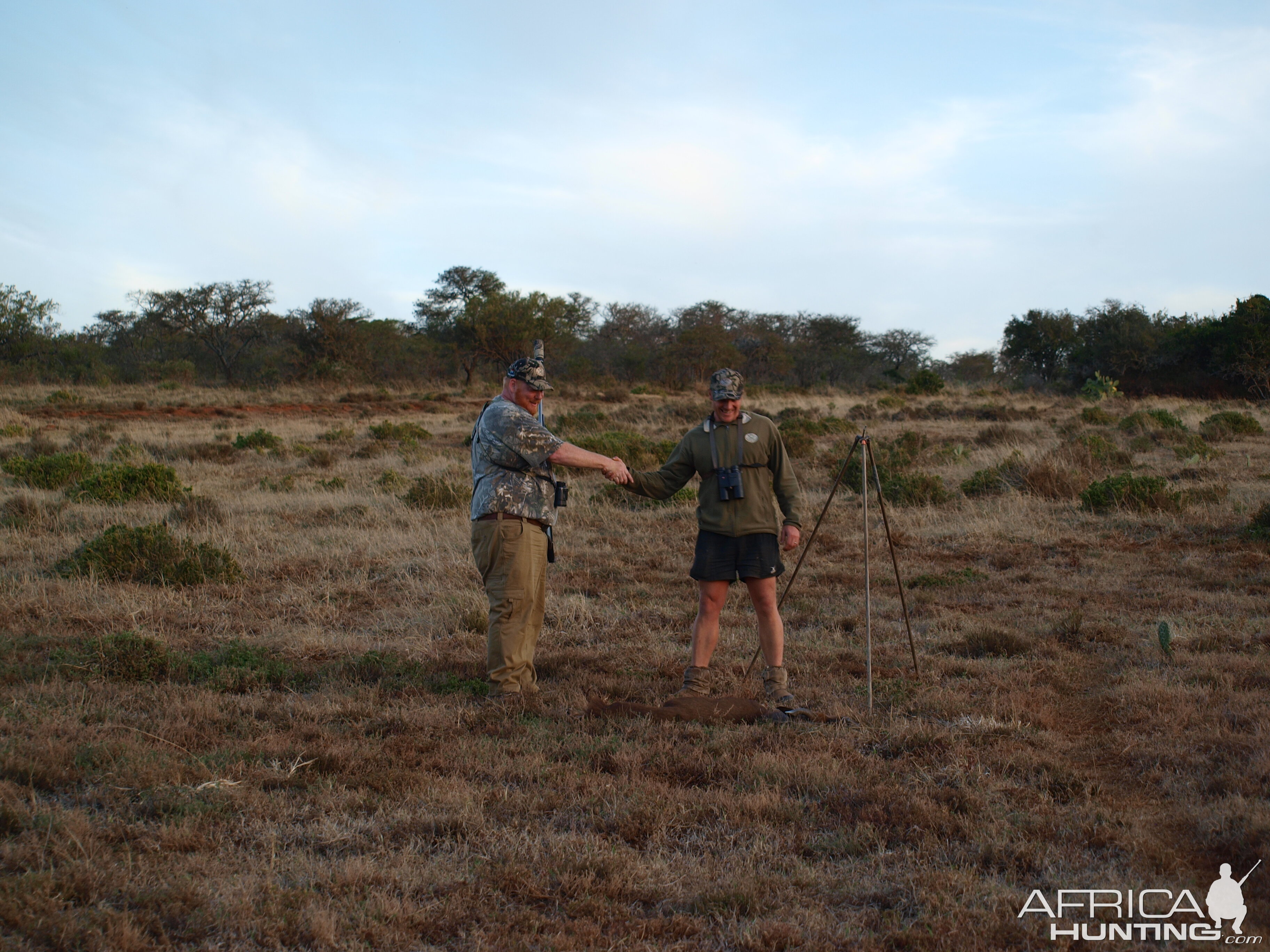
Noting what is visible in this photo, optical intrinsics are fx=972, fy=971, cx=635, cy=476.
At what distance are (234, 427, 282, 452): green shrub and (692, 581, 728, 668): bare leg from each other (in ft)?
47.1

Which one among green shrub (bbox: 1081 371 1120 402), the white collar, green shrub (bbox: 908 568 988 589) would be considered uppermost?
green shrub (bbox: 1081 371 1120 402)

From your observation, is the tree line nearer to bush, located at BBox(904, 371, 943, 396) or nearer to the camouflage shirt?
bush, located at BBox(904, 371, 943, 396)

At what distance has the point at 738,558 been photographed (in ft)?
17.6

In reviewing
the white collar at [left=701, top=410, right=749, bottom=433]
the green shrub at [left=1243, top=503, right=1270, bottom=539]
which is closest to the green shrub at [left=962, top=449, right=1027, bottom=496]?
the green shrub at [left=1243, top=503, right=1270, bottom=539]

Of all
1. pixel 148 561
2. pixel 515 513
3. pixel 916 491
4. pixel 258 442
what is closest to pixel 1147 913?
pixel 515 513

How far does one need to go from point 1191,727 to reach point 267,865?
4.18m

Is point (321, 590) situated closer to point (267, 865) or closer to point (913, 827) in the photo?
point (267, 865)

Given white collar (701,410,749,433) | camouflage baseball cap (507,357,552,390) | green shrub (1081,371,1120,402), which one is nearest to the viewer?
white collar (701,410,749,433)

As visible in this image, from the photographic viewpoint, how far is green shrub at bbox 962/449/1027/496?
12.7 meters

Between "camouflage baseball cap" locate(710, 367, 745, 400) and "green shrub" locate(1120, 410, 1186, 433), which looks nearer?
"camouflage baseball cap" locate(710, 367, 745, 400)

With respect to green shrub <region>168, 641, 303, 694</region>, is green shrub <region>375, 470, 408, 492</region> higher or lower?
higher

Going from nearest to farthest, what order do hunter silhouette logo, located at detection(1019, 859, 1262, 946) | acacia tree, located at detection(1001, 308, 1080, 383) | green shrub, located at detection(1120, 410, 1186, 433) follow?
hunter silhouette logo, located at detection(1019, 859, 1262, 946) < green shrub, located at detection(1120, 410, 1186, 433) < acacia tree, located at detection(1001, 308, 1080, 383)

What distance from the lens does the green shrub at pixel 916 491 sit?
1232 centimetres

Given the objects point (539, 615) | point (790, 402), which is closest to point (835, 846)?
point (539, 615)
